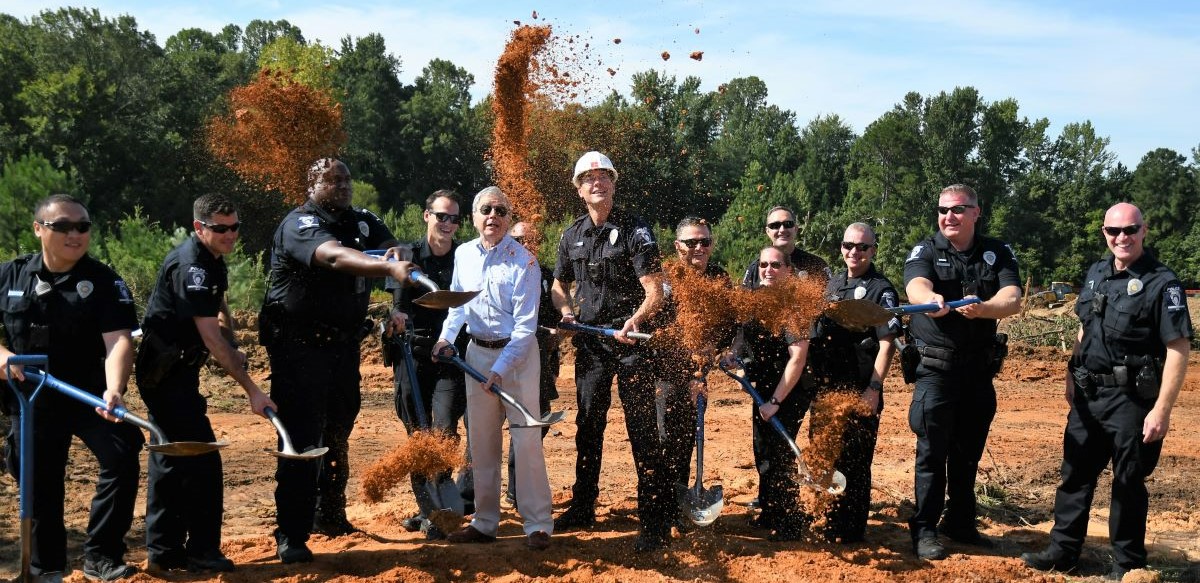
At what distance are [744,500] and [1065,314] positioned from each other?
1564cm

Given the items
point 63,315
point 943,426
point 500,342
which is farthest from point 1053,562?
point 63,315

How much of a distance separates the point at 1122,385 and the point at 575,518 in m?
3.19

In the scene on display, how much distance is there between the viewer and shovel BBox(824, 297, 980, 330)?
5.55 m

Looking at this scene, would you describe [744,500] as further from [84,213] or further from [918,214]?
[918,214]

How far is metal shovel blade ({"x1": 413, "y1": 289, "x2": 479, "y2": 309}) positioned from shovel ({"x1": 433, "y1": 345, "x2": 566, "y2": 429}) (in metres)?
0.84

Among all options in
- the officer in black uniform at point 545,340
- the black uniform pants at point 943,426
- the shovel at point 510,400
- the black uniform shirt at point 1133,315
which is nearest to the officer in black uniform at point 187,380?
the shovel at point 510,400

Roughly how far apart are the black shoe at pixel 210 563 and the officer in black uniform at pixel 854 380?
338 cm

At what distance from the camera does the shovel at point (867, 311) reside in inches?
219

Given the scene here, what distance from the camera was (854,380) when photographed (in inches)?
238

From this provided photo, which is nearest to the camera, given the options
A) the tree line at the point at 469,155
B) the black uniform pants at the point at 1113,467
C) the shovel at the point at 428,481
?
the black uniform pants at the point at 1113,467

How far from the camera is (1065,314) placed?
20.4m

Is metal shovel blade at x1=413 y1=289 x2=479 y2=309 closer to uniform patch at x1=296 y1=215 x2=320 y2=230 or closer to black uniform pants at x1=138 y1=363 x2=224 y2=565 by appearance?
uniform patch at x1=296 y1=215 x2=320 y2=230

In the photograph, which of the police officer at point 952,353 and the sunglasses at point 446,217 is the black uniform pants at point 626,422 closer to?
the sunglasses at point 446,217

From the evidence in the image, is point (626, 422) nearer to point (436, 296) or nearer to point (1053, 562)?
point (436, 296)
